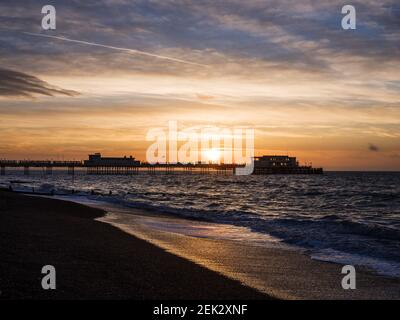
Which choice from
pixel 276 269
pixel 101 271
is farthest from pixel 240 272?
pixel 101 271

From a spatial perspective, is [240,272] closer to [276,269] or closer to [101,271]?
[276,269]

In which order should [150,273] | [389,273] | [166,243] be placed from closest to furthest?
1. [150,273]
2. [389,273]
3. [166,243]

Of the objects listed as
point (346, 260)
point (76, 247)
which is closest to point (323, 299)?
point (346, 260)

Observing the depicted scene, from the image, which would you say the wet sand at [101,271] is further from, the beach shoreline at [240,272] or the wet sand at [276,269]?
the wet sand at [276,269]

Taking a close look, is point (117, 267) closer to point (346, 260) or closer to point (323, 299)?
point (323, 299)

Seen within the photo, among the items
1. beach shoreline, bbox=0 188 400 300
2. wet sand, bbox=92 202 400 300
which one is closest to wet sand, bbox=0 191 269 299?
beach shoreline, bbox=0 188 400 300

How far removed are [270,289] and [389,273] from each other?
4190mm

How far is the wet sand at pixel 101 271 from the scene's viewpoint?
8.04 metres

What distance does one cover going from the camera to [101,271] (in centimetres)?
973

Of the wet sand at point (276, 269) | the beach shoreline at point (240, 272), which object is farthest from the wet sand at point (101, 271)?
the wet sand at point (276, 269)

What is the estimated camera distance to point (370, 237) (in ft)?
63.0

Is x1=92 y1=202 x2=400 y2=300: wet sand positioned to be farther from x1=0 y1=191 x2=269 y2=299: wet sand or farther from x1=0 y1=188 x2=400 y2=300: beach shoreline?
x1=0 y1=191 x2=269 y2=299: wet sand

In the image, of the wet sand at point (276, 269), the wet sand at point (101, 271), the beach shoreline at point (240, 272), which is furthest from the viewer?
the wet sand at point (276, 269)

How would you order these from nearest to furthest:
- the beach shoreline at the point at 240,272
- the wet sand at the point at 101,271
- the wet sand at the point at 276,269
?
the wet sand at the point at 101,271
the beach shoreline at the point at 240,272
the wet sand at the point at 276,269
